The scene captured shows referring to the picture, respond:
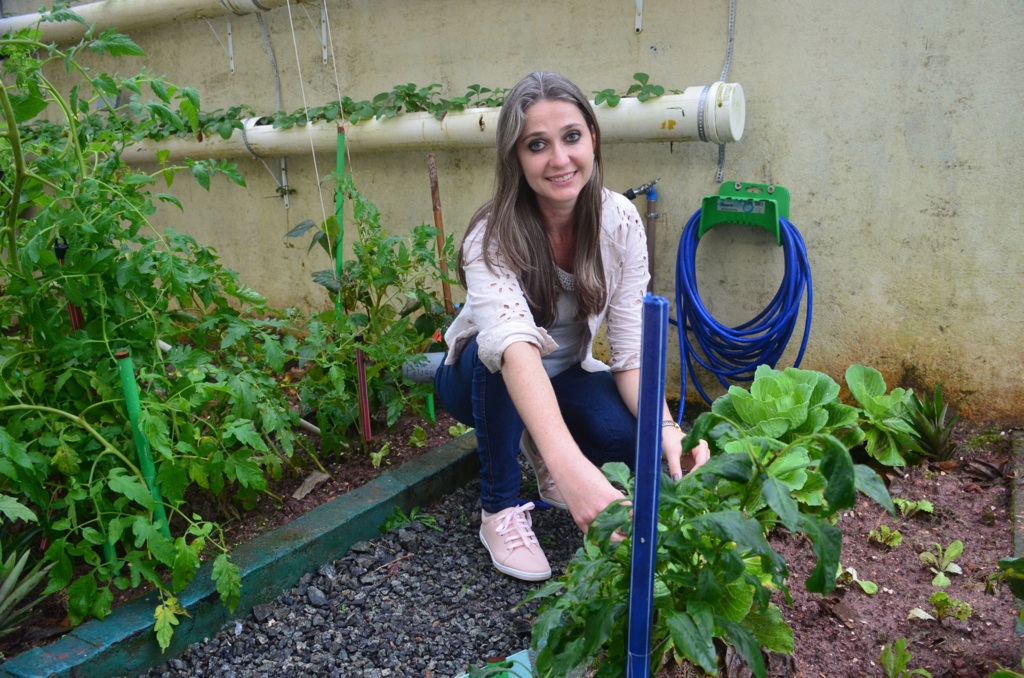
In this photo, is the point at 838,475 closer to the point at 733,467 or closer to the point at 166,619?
the point at 733,467

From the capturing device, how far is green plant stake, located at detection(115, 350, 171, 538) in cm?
199

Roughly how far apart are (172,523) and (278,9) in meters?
2.86

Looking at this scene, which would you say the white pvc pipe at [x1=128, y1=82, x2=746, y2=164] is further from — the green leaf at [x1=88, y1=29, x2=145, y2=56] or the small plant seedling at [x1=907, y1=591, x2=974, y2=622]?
the small plant seedling at [x1=907, y1=591, x2=974, y2=622]

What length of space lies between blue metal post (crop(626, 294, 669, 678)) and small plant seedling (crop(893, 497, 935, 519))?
1475 millimetres

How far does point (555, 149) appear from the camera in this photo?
83.0 inches

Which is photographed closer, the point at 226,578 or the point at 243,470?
the point at 226,578

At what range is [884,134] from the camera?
2.99 metres

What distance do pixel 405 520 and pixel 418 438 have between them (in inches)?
16.4

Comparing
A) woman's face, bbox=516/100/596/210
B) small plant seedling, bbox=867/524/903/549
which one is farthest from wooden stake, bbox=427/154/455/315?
small plant seedling, bbox=867/524/903/549

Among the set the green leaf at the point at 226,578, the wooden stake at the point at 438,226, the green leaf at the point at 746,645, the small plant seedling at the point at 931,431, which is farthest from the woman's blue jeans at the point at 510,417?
the green leaf at the point at 746,645

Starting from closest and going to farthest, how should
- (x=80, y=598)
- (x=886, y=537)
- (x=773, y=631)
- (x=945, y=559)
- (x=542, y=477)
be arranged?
1. (x=773, y=631)
2. (x=80, y=598)
3. (x=945, y=559)
4. (x=886, y=537)
5. (x=542, y=477)

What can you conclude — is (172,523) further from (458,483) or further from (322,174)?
(322,174)

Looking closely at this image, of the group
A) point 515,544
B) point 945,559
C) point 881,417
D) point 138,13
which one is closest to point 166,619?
point 515,544

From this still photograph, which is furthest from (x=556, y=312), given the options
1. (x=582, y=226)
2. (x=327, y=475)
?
(x=327, y=475)
